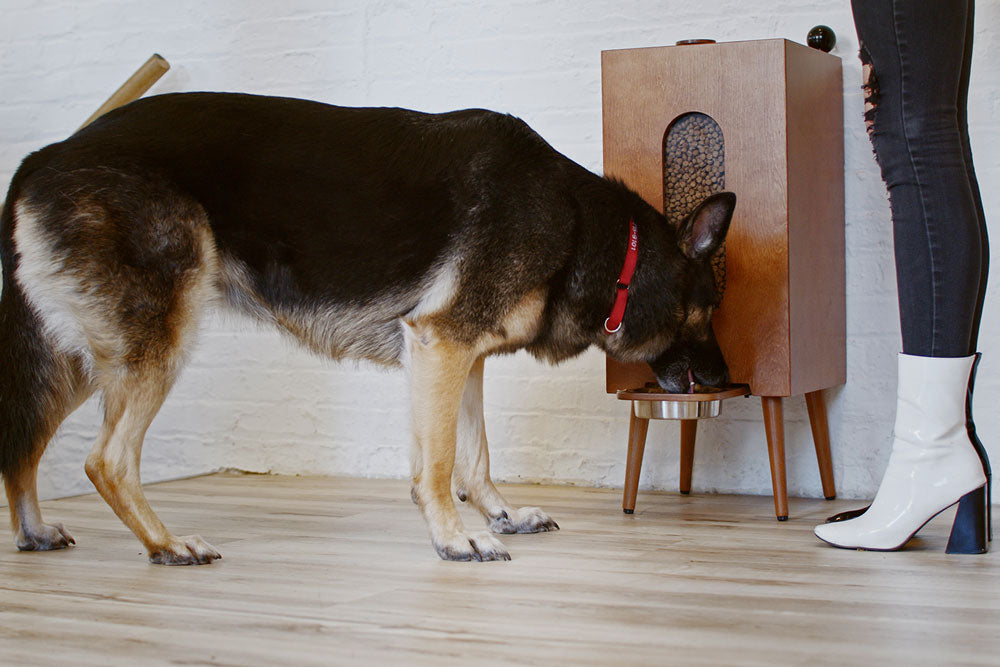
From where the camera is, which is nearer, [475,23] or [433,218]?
[433,218]

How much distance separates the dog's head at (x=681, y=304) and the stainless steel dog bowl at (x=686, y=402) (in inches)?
1.2

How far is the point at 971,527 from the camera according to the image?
2051 millimetres

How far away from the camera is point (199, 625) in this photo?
5.39ft

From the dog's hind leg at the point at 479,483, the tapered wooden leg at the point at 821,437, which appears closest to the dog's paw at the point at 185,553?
the dog's hind leg at the point at 479,483

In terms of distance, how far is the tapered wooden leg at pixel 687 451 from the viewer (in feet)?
9.87

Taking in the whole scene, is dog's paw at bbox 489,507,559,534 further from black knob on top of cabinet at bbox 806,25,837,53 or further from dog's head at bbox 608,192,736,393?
black knob on top of cabinet at bbox 806,25,837,53

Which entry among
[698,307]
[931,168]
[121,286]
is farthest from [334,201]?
[931,168]

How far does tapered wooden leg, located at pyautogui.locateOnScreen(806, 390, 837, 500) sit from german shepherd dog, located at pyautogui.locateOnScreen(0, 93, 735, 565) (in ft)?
2.31

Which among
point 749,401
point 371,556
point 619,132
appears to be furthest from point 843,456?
point 371,556

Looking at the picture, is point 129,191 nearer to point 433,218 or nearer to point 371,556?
point 433,218

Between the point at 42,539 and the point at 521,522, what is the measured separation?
107cm

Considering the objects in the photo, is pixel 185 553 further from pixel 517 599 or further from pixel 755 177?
pixel 755 177

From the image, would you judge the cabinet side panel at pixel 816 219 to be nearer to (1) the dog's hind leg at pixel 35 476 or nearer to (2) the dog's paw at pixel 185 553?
(2) the dog's paw at pixel 185 553

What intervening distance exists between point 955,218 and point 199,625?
5.01 ft
